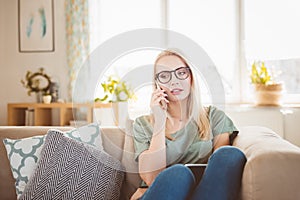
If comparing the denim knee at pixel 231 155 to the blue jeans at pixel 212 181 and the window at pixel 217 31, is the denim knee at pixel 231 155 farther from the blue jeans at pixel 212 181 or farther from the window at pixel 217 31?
the window at pixel 217 31

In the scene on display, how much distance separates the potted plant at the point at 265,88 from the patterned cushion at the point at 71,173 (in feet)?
6.90

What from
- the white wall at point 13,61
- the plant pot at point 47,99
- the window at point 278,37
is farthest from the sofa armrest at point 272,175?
the white wall at point 13,61

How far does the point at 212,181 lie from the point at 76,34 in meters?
3.03

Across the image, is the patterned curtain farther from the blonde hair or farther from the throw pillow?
the blonde hair

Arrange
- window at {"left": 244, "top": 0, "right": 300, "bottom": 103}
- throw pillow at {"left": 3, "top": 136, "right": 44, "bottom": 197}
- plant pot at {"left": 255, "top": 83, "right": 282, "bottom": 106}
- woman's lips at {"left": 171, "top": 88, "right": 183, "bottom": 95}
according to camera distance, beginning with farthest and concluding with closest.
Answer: window at {"left": 244, "top": 0, "right": 300, "bottom": 103} < plant pot at {"left": 255, "top": 83, "right": 282, "bottom": 106} < throw pillow at {"left": 3, "top": 136, "right": 44, "bottom": 197} < woman's lips at {"left": 171, "top": 88, "right": 183, "bottom": 95}

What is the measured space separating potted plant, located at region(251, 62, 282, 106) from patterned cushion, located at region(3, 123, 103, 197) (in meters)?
2.04

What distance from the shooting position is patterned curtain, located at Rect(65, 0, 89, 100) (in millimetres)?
4359

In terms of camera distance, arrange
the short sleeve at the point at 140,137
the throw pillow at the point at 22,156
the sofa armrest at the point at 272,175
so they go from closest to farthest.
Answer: the sofa armrest at the point at 272,175
the short sleeve at the point at 140,137
the throw pillow at the point at 22,156

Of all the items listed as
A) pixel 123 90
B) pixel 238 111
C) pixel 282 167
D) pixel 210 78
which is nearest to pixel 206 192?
pixel 282 167

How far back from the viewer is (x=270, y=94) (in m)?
3.87

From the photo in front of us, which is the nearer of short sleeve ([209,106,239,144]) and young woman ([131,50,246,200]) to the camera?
young woman ([131,50,246,200])

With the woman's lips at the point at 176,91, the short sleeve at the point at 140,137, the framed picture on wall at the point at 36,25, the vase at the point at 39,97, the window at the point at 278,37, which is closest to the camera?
the woman's lips at the point at 176,91

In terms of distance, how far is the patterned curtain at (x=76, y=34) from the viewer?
436cm

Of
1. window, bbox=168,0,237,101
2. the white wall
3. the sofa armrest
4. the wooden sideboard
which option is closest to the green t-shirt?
the sofa armrest
